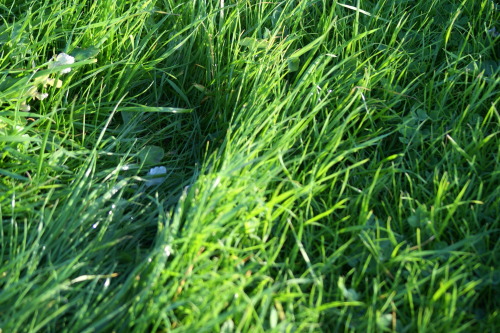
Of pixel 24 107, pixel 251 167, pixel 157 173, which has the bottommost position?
pixel 157 173

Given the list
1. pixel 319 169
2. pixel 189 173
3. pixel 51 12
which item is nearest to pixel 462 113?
pixel 319 169

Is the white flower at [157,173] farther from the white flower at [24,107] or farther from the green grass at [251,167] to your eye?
the white flower at [24,107]

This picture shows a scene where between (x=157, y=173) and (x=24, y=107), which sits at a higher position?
(x=24, y=107)

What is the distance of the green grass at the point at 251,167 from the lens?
2012 mm

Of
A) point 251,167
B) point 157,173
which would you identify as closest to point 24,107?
point 157,173

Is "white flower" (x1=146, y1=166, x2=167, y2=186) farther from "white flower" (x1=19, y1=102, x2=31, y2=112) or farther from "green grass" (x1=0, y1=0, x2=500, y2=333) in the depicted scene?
"white flower" (x1=19, y1=102, x2=31, y2=112)

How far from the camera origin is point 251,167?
7.73ft

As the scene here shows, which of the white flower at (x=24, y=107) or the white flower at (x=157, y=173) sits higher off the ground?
the white flower at (x=24, y=107)

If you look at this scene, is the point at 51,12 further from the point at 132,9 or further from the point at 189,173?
the point at 189,173

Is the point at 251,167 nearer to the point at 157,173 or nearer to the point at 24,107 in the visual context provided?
the point at 157,173

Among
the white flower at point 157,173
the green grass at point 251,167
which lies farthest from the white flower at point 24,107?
the white flower at point 157,173

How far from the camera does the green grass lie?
2.01 m

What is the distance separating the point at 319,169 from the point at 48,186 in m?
0.92

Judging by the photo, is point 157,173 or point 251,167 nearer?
point 251,167
